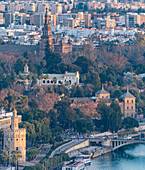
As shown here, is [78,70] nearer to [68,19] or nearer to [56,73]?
[56,73]

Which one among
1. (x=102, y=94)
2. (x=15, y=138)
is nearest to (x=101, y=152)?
(x=15, y=138)

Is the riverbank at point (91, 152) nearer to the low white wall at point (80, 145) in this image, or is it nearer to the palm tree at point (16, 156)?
the low white wall at point (80, 145)

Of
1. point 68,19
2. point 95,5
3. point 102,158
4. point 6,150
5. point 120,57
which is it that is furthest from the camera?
point 95,5

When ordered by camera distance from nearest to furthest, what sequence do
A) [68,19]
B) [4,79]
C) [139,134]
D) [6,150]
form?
[6,150] → [139,134] → [4,79] → [68,19]

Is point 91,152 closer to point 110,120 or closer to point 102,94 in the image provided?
point 110,120

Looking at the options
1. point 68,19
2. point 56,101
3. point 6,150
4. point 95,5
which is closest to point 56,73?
point 56,101

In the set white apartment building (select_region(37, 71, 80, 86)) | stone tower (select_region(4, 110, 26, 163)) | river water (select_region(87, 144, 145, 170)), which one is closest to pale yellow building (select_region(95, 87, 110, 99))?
white apartment building (select_region(37, 71, 80, 86))

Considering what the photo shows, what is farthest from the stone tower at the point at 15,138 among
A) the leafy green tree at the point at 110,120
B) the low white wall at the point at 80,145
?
the leafy green tree at the point at 110,120

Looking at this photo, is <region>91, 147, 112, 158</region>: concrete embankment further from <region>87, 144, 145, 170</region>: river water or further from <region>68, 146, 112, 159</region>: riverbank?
<region>87, 144, 145, 170</region>: river water
